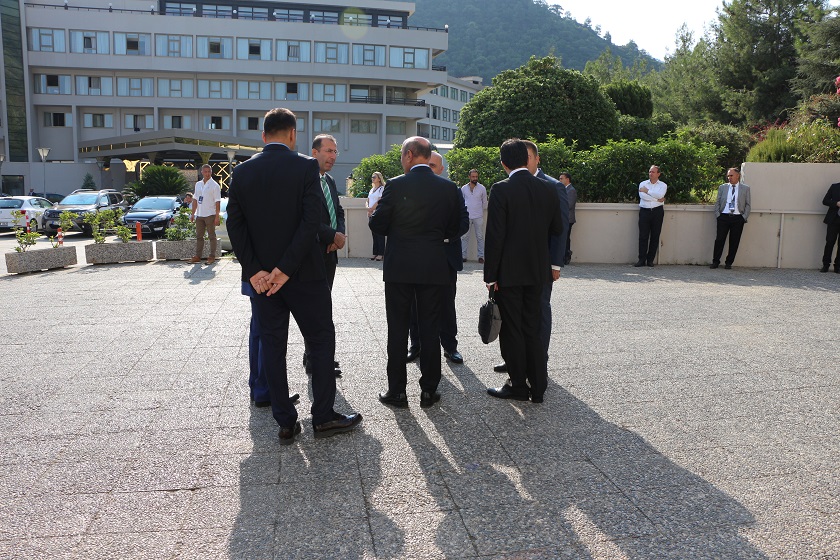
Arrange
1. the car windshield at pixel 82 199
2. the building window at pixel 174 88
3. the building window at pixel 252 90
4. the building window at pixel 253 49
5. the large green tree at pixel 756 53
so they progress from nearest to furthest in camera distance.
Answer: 1. the car windshield at pixel 82 199
2. the large green tree at pixel 756 53
3. the building window at pixel 174 88
4. the building window at pixel 253 49
5. the building window at pixel 252 90

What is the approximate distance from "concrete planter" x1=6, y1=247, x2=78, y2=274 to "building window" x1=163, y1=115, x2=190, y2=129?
170 ft

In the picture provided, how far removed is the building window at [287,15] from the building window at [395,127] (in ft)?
40.6

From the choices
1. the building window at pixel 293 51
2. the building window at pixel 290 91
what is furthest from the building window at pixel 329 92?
the building window at pixel 293 51

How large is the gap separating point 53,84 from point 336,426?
6723 centimetres

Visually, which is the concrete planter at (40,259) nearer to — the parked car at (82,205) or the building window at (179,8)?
the parked car at (82,205)

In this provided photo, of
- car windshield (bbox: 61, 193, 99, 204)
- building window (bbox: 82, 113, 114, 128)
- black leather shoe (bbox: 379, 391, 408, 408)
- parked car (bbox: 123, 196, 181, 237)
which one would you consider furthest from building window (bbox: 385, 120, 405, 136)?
black leather shoe (bbox: 379, 391, 408, 408)

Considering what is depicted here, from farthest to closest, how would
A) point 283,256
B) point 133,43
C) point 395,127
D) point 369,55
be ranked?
point 395,127 < point 369,55 < point 133,43 < point 283,256

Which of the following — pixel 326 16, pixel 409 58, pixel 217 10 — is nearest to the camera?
pixel 217 10

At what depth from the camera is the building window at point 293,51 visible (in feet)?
206

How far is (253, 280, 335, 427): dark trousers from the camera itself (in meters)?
4.47

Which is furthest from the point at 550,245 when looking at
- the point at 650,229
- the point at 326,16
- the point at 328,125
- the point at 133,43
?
the point at 326,16

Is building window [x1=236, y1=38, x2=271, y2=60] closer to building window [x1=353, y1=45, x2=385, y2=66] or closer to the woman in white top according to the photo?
building window [x1=353, y1=45, x2=385, y2=66]

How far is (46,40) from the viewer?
60406mm

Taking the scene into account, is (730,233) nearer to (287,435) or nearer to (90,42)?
(287,435)
